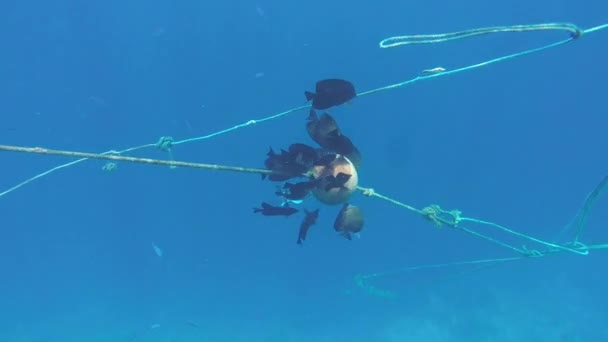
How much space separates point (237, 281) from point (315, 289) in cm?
166

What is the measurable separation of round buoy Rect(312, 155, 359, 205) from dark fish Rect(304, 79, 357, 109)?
0.34 metres

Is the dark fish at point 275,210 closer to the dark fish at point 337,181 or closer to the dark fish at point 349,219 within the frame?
the dark fish at point 349,219

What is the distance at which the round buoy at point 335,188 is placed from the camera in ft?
9.82

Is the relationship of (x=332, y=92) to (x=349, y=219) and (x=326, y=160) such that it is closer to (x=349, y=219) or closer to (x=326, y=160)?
(x=326, y=160)

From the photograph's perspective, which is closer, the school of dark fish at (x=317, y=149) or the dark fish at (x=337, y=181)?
the dark fish at (x=337, y=181)

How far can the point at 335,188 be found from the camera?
2.97m

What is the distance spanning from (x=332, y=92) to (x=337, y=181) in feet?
1.79

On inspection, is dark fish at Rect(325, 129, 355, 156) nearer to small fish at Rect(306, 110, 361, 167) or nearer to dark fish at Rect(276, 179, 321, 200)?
small fish at Rect(306, 110, 361, 167)

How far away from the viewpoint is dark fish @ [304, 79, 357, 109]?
10.3 ft

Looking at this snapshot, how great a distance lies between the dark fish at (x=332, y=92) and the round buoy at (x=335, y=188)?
0.34 meters

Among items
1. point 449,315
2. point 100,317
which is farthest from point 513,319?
point 100,317

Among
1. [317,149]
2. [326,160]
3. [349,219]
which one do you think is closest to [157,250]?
[349,219]

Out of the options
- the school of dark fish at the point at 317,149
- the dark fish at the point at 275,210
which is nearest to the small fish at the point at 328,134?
the school of dark fish at the point at 317,149

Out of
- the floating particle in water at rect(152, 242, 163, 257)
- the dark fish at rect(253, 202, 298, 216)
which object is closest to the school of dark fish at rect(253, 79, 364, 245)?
the dark fish at rect(253, 202, 298, 216)
